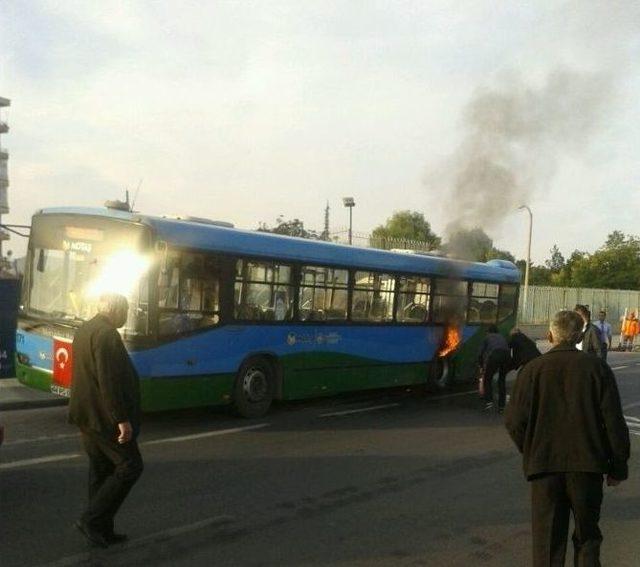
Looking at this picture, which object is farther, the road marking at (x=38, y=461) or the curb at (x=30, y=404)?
the curb at (x=30, y=404)

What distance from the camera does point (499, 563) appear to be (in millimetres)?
5324

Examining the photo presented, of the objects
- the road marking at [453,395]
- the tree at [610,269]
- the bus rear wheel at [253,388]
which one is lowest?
the road marking at [453,395]

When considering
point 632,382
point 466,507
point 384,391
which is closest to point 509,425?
point 466,507

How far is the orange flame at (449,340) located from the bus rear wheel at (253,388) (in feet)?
15.3

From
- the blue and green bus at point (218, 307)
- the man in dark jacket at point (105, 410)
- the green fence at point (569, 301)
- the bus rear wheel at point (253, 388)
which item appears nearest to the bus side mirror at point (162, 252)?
the blue and green bus at point (218, 307)

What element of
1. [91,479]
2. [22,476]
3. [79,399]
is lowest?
[22,476]

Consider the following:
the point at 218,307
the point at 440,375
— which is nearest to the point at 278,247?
the point at 218,307

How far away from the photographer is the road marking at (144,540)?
4.95m

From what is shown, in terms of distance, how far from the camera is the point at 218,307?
1024 cm

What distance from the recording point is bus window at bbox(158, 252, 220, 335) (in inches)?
373

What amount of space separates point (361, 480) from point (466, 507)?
119cm

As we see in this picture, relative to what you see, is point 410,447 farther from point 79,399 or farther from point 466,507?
point 79,399

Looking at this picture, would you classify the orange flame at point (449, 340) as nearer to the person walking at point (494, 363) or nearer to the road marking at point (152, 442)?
the person walking at point (494, 363)

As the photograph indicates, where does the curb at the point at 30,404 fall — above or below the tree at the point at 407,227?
below
